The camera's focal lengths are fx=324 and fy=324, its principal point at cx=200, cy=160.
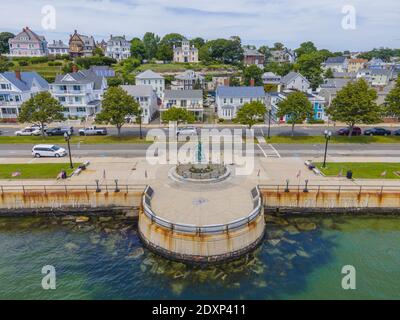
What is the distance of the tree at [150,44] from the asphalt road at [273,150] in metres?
113

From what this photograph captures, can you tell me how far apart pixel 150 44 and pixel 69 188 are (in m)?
136

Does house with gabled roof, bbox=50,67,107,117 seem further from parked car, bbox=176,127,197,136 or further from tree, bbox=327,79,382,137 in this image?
tree, bbox=327,79,382,137

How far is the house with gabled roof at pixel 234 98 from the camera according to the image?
2756 inches

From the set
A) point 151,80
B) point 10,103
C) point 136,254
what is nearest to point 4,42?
point 151,80

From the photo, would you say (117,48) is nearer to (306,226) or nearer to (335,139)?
(335,139)

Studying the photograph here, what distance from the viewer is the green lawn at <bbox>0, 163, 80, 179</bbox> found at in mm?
34719

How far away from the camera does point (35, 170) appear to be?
119 ft

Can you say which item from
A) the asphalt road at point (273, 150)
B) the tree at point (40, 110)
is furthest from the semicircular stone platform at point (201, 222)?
the tree at point (40, 110)

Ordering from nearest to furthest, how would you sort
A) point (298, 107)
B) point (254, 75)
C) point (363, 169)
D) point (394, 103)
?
point (363, 169) → point (298, 107) → point (394, 103) → point (254, 75)

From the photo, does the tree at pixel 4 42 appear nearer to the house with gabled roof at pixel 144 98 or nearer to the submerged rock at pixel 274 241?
the house with gabled roof at pixel 144 98

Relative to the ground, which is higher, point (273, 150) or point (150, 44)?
point (150, 44)

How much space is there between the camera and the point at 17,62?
118938 millimetres
